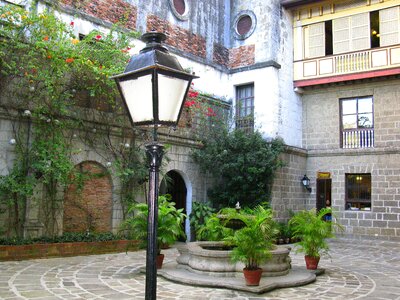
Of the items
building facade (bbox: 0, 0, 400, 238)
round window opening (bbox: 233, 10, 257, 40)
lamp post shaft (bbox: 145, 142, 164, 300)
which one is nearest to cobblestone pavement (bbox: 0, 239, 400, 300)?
lamp post shaft (bbox: 145, 142, 164, 300)

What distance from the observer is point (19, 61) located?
10.1 m

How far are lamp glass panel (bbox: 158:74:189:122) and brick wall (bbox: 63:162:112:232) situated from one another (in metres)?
8.24

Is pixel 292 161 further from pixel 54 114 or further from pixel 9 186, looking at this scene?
pixel 9 186

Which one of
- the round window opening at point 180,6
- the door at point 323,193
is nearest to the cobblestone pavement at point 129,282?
the door at point 323,193

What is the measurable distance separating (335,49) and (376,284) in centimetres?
1035

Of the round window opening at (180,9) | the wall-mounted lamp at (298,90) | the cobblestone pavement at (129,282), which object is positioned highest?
the round window opening at (180,9)

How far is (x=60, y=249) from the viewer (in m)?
10.2

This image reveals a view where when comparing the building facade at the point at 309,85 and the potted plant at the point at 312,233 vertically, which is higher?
the building facade at the point at 309,85

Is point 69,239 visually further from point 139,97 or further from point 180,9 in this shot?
point 180,9

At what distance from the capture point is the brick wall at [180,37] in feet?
47.1

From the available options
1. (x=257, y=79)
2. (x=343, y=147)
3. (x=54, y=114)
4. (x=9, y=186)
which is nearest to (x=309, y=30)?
(x=257, y=79)

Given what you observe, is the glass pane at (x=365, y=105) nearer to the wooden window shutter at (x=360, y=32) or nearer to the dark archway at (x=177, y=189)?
the wooden window shutter at (x=360, y=32)

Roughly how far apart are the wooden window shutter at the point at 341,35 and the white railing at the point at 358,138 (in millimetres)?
2986

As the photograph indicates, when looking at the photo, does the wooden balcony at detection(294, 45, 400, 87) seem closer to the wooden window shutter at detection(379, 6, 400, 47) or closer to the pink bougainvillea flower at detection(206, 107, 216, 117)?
the wooden window shutter at detection(379, 6, 400, 47)
